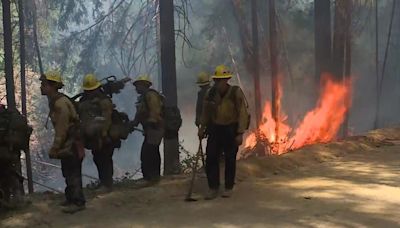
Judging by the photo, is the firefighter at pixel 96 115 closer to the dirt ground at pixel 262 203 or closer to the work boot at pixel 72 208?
the dirt ground at pixel 262 203

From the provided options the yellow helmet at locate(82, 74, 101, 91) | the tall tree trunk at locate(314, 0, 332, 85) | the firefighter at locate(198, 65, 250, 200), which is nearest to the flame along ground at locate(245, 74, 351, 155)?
the tall tree trunk at locate(314, 0, 332, 85)

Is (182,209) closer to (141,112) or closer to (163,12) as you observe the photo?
(141,112)

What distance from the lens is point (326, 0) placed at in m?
16.6

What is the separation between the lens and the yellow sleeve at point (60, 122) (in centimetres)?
621

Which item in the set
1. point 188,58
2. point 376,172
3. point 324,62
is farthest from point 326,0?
point 188,58

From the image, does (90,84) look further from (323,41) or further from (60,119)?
(323,41)

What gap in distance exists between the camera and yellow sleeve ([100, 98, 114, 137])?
7.58m

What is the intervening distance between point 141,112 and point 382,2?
33330 mm

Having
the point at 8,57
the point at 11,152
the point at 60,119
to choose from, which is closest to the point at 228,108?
the point at 60,119

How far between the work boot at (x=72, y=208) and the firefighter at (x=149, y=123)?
5.88 feet

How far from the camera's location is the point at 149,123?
8.40m

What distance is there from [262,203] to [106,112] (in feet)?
9.31

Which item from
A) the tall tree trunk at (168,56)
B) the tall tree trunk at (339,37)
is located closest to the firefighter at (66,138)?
the tall tree trunk at (168,56)

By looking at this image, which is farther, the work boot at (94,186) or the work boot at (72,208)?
the work boot at (94,186)
